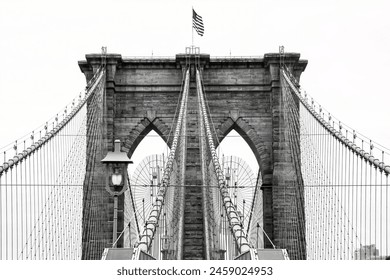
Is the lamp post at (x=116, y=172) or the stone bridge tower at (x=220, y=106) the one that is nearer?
the lamp post at (x=116, y=172)

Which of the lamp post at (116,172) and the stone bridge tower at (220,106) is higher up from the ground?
the stone bridge tower at (220,106)

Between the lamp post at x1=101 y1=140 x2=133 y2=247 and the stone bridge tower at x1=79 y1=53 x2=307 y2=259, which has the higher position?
the stone bridge tower at x1=79 y1=53 x2=307 y2=259

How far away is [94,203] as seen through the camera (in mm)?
32281

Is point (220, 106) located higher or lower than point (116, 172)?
higher

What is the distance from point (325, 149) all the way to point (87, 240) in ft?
29.0

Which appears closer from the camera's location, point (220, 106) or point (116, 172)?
point (116, 172)

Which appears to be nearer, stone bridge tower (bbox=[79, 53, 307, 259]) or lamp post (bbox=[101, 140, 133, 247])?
lamp post (bbox=[101, 140, 133, 247])

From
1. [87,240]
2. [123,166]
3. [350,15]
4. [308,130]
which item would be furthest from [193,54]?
[123,166]

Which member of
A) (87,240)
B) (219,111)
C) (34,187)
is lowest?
(87,240)
